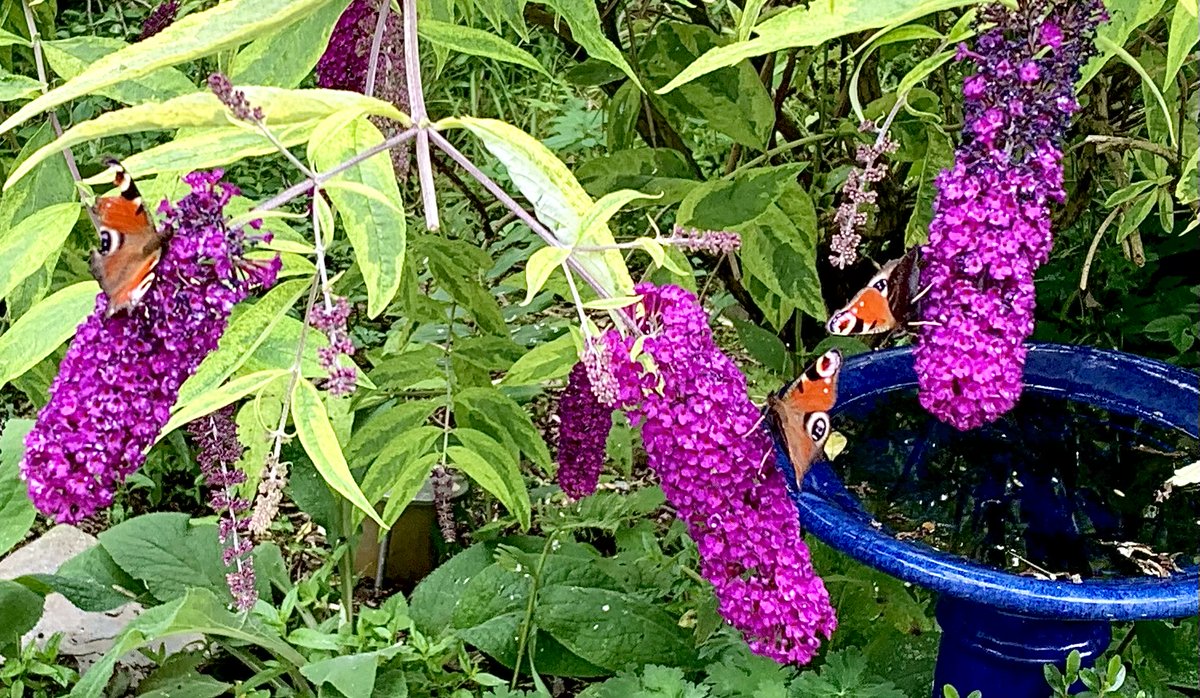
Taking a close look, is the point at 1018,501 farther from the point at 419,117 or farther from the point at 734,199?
the point at 419,117

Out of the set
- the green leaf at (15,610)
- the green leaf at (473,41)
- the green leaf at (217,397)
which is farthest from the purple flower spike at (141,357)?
the green leaf at (15,610)

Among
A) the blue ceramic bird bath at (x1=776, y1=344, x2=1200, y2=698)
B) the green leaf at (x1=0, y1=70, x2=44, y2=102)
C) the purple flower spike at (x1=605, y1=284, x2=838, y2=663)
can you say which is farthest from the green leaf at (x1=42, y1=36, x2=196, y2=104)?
the blue ceramic bird bath at (x1=776, y1=344, x2=1200, y2=698)

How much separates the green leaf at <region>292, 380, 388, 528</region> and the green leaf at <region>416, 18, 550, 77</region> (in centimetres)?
33

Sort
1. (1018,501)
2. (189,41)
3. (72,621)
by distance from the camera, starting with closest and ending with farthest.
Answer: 1. (189,41)
2. (1018,501)
3. (72,621)

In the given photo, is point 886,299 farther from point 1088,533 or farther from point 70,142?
point 70,142

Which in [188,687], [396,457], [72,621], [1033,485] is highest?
[396,457]

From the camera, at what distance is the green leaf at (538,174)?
81 cm

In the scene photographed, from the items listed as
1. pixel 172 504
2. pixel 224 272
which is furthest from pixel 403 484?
pixel 172 504

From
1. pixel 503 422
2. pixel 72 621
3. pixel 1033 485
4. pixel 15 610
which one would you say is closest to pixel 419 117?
pixel 503 422

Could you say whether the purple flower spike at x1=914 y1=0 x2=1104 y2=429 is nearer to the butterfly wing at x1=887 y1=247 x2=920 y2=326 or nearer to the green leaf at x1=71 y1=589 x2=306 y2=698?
the butterfly wing at x1=887 y1=247 x2=920 y2=326

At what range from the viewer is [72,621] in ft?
6.81

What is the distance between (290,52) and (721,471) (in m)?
0.44

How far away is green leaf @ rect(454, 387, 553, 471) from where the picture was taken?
146cm

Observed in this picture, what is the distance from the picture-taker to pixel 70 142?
0.65 m
